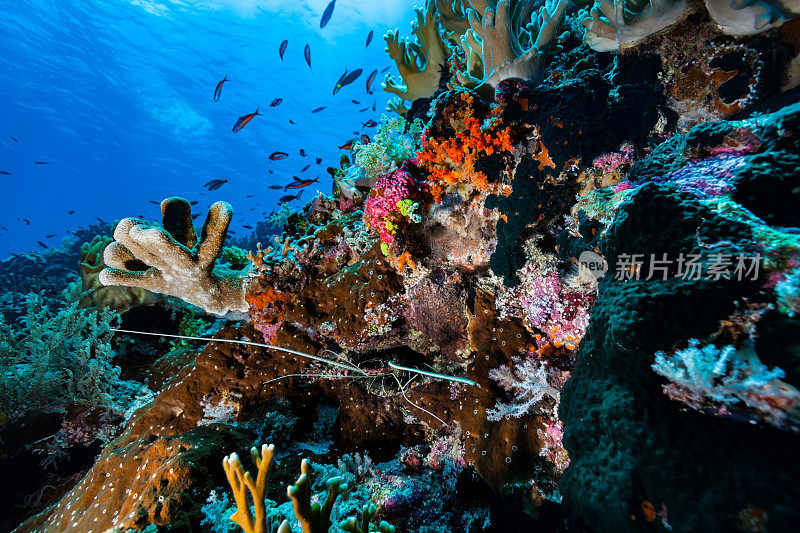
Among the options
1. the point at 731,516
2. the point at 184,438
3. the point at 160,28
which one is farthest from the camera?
the point at 160,28

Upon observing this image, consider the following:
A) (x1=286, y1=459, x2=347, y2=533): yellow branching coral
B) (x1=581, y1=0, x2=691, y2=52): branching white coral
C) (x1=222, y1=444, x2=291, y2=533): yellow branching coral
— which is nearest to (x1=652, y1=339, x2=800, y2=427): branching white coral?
(x1=286, y1=459, x2=347, y2=533): yellow branching coral

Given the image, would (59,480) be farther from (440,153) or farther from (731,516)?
(731,516)

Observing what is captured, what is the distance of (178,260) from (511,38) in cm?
428

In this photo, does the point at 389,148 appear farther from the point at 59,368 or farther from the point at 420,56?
the point at 59,368

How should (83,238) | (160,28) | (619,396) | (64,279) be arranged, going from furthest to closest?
(160,28)
(83,238)
(64,279)
(619,396)

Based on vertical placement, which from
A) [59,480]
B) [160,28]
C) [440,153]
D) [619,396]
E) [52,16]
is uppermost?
[160,28]

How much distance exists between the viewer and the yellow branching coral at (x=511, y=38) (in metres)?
3.01

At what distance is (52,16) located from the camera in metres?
30.0

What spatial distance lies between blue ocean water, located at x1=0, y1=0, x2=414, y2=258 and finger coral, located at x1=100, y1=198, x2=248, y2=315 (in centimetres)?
1363

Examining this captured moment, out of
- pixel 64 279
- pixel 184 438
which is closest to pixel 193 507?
pixel 184 438

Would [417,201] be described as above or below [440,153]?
below

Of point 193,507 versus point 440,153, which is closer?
point 193,507

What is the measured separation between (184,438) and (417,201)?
10.7ft

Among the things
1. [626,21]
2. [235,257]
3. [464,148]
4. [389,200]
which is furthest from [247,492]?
[626,21]
